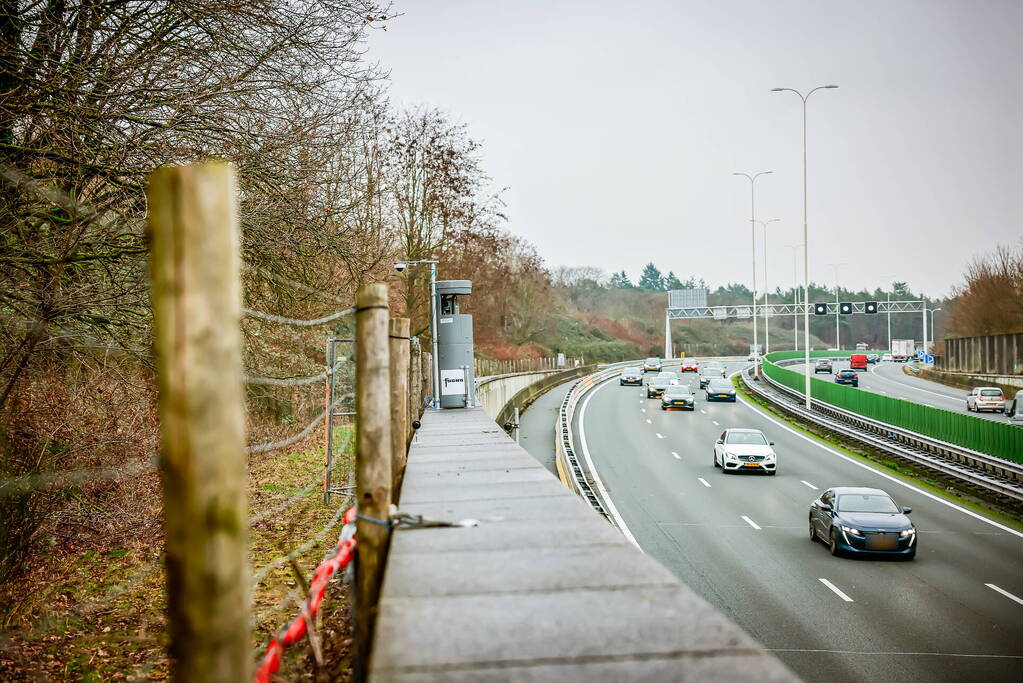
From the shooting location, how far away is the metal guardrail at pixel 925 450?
24.2 meters

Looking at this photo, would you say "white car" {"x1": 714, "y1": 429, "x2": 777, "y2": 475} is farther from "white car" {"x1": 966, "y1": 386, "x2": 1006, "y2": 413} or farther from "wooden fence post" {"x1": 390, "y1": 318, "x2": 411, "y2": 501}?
"wooden fence post" {"x1": 390, "y1": 318, "x2": 411, "y2": 501}

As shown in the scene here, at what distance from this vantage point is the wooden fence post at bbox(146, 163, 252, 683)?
2.21 meters

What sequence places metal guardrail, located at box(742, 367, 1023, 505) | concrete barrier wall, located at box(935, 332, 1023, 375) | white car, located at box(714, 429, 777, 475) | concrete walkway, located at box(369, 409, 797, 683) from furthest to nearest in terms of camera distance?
concrete barrier wall, located at box(935, 332, 1023, 375) < white car, located at box(714, 429, 777, 475) < metal guardrail, located at box(742, 367, 1023, 505) < concrete walkway, located at box(369, 409, 797, 683)

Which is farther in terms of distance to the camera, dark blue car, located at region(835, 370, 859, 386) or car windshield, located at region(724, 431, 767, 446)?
dark blue car, located at region(835, 370, 859, 386)

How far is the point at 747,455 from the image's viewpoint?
29812mm

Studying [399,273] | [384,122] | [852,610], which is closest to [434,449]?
[852,610]

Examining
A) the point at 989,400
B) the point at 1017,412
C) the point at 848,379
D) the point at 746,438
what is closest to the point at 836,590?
the point at 746,438

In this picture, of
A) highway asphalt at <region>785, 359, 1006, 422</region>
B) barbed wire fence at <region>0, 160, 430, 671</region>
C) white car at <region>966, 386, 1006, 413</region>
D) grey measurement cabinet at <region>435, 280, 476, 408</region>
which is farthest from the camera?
highway asphalt at <region>785, 359, 1006, 422</region>

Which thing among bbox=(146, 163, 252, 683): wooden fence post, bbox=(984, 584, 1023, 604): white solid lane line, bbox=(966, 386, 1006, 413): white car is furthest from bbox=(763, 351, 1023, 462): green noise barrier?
bbox=(146, 163, 252, 683): wooden fence post

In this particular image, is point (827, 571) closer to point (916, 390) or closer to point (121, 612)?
point (121, 612)

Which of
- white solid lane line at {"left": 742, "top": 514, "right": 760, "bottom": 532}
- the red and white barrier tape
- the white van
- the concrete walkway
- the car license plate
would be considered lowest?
white solid lane line at {"left": 742, "top": 514, "right": 760, "bottom": 532}

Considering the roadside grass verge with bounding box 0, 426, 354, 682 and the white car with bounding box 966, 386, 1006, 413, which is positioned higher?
the roadside grass verge with bounding box 0, 426, 354, 682

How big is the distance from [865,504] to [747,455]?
11144 millimetres

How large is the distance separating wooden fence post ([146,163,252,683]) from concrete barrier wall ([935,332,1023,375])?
238 feet
